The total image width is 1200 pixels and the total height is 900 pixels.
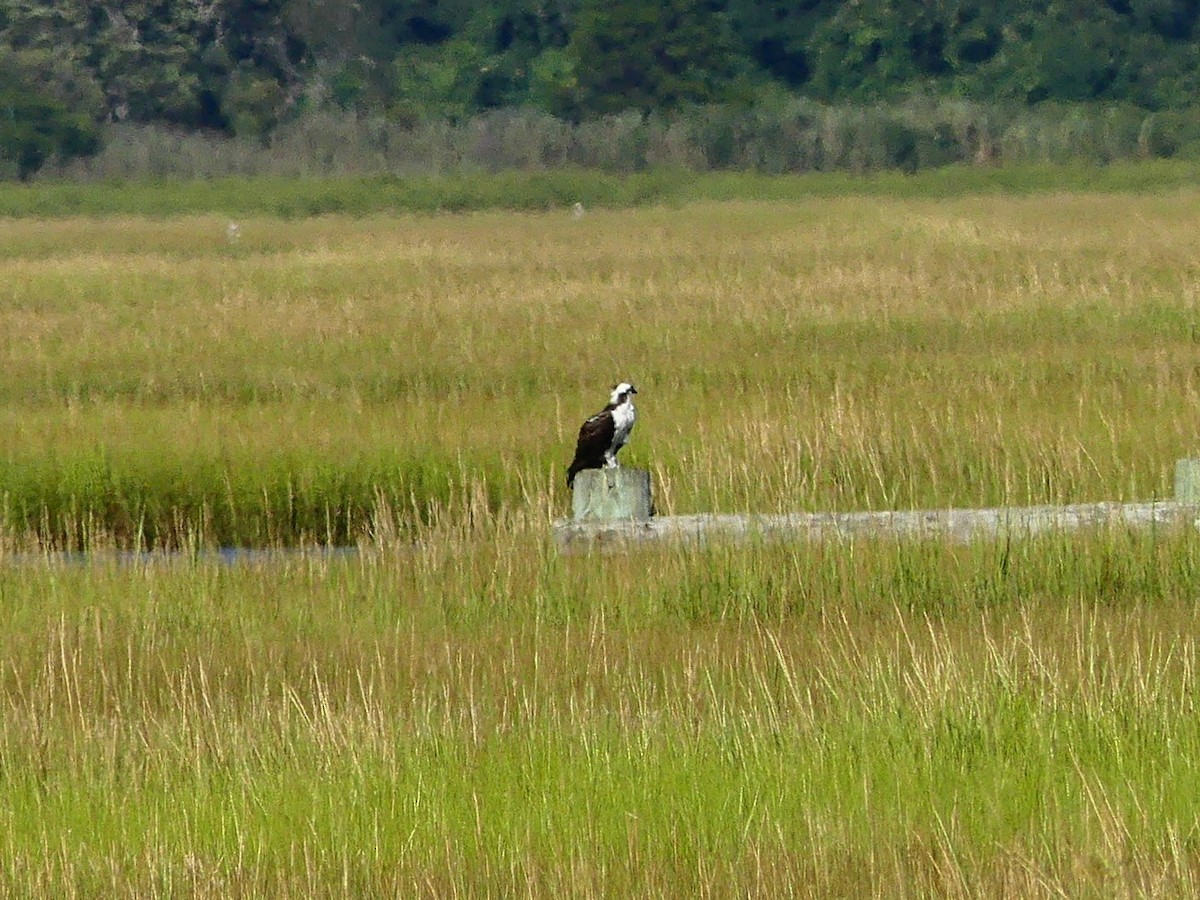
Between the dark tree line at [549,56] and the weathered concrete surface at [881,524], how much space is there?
39.5 m

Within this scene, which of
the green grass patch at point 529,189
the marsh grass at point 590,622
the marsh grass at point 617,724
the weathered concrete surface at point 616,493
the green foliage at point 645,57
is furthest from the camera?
the green foliage at point 645,57

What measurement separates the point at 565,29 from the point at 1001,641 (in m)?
51.4

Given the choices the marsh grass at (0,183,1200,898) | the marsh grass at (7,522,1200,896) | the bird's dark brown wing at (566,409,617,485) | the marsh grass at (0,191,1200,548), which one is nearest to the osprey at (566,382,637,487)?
the bird's dark brown wing at (566,409,617,485)

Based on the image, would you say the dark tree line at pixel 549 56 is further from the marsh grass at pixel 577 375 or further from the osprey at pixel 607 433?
the osprey at pixel 607 433

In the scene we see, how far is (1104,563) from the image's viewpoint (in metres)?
8.77

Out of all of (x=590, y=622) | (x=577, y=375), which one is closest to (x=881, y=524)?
(x=590, y=622)

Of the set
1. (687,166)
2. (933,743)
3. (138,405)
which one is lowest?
(687,166)

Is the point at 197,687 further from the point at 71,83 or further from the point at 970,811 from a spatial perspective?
the point at 71,83

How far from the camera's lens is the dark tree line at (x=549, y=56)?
5141 centimetres

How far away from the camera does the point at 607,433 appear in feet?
32.3

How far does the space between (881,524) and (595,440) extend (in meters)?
1.34

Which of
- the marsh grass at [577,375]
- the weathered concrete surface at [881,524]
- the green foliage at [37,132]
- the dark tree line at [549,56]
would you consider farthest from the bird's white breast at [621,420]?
the dark tree line at [549,56]

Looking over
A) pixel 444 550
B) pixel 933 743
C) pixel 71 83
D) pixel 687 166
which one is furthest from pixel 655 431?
pixel 71 83

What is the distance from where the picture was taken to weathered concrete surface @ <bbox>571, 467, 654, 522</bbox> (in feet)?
30.5
